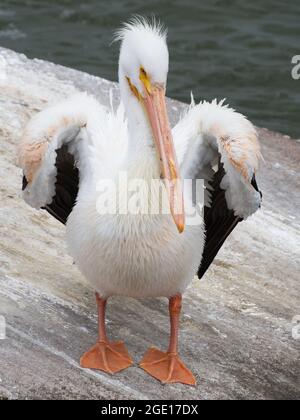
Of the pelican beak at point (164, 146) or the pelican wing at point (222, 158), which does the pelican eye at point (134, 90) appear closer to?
the pelican beak at point (164, 146)

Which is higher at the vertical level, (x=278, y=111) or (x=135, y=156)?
(x=135, y=156)

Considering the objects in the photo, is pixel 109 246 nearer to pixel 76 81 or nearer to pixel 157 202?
pixel 157 202

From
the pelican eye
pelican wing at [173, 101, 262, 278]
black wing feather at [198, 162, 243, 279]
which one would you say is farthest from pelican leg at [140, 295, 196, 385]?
the pelican eye

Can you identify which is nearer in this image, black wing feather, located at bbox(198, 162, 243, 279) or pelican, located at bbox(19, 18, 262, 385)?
pelican, located at bbox(19, 18, 262, 385)

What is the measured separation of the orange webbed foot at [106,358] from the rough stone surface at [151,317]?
52mm

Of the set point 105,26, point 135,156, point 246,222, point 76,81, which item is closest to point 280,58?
point 105,26

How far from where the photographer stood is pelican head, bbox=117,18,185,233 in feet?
15.0

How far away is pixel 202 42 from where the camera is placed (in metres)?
13.0

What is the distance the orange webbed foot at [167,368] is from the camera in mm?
5082

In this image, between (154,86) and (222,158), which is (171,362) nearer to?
(222,158)

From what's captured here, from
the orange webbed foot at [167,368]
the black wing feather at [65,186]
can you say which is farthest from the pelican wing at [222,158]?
the orange webbed foot at [167,368]

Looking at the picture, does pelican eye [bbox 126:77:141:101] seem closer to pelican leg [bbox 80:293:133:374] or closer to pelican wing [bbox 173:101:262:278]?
pelican wing [bbox 173:101:262:278]

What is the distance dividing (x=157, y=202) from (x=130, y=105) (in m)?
0.53

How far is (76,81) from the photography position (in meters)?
8.87
